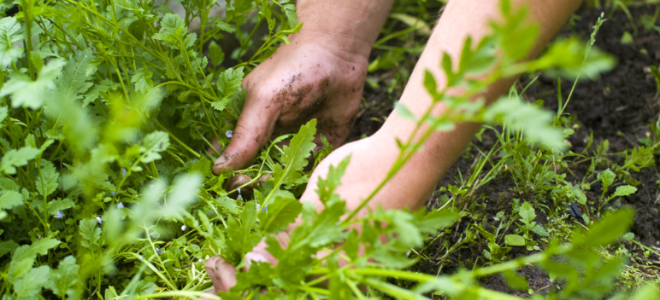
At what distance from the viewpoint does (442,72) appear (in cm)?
105

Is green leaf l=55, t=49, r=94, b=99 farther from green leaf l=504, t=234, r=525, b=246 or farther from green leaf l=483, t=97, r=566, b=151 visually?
green leaf l=504, t=234, r=525, b=246

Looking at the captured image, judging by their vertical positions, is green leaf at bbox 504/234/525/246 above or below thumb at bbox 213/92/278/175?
below

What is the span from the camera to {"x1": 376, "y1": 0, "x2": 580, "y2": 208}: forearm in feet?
3.40

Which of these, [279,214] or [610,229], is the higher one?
[610,229]

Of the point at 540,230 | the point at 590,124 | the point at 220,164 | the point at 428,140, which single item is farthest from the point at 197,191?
the point at 590,124

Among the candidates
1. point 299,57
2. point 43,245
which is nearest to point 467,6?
point 299,57

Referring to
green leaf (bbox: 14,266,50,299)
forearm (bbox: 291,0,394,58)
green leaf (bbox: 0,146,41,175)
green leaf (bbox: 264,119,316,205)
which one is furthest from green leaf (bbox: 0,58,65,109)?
forearm (bbox: 291,0,394,58)

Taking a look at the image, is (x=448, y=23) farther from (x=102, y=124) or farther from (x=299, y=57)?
(x=102, y=124)

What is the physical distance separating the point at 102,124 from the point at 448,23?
99 centimetres

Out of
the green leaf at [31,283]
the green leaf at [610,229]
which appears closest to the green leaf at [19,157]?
the green leaf at [31,283]

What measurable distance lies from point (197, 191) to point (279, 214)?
35 centimetres

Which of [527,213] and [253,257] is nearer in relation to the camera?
[253,257]

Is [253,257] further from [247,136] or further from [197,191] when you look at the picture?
[247,136]

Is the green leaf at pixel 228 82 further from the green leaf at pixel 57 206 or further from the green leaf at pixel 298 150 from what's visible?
the green leaf at pixel 57 206
